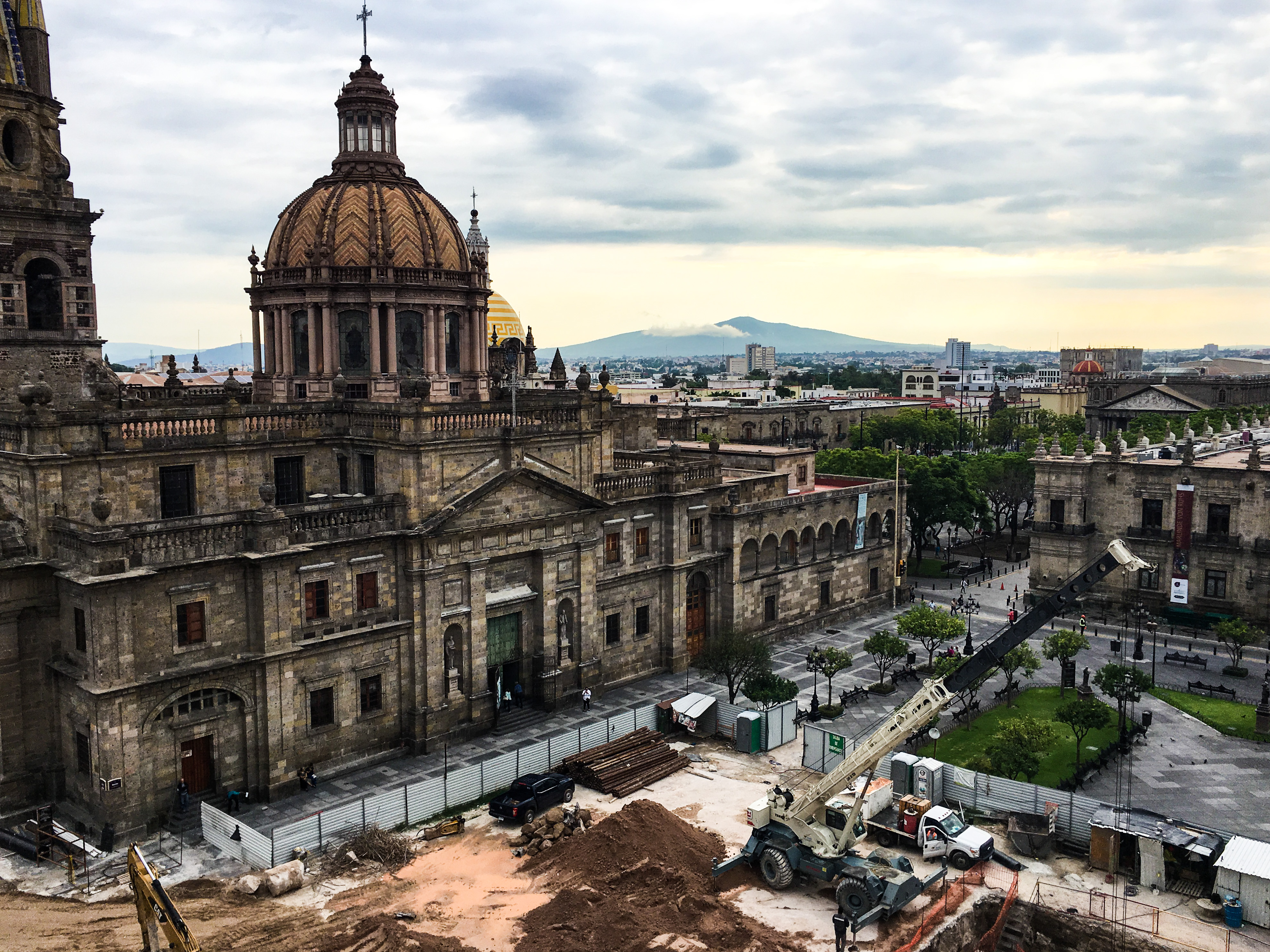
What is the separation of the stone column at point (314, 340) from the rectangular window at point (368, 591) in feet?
40.4

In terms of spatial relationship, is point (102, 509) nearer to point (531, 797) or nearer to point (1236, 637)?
point (531, 797)

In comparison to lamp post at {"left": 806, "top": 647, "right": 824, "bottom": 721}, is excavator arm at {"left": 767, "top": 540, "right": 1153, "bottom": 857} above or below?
above

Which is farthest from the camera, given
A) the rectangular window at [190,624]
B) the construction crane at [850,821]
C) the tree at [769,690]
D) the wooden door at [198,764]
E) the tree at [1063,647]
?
the tree at [1063,647]

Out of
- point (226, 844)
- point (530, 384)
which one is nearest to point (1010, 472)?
point (530, 384)

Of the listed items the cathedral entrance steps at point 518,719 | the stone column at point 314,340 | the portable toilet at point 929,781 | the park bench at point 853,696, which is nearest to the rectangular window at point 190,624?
the cathedral entrance steps at point 518,719

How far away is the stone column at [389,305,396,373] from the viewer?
4950cm

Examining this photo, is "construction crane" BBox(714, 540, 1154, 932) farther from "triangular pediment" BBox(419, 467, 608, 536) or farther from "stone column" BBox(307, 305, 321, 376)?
"stone column" BBox(307, 305, 321, 376)

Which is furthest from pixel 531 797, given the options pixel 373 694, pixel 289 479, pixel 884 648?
pixel 884 648

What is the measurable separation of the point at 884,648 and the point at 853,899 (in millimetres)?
21862

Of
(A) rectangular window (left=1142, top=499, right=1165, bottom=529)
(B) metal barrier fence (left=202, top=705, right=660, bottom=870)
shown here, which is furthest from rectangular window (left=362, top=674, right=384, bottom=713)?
(A) rectangular window (left=1142, top=499, right=1165, bottom=529)

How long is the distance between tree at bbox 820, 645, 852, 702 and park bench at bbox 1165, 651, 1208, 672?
68.8ft

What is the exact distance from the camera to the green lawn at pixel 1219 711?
46.9 meters

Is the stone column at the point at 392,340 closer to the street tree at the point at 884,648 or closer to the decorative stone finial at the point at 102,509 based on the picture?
the decorative stone finial at the point at 102,509

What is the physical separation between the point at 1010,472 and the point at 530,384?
139ft
